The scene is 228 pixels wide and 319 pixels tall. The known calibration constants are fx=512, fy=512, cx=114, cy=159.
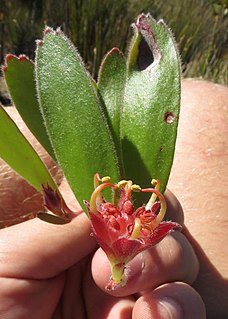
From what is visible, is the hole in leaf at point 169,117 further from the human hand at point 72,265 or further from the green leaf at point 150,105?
the human hand at point 72,265

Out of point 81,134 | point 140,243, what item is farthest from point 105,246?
point 81,134

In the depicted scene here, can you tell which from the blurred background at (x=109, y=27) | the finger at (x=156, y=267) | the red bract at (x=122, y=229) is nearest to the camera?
the red bract at (x=122, y=229)

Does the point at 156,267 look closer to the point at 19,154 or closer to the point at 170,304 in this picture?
the point at 170,304

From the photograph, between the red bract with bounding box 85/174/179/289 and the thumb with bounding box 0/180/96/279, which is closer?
the red bract with bounding box 85/174/179/289

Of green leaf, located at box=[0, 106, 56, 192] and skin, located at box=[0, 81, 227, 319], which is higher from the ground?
green leaf, located at box=[0, 106, 56, 192]

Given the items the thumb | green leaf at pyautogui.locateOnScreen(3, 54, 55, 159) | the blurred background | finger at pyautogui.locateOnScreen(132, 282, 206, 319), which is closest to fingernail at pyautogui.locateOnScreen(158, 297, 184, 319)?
finger at pyautogui.locateOnScreen(132, 282, 206, 319)

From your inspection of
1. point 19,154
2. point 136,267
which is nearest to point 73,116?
point 19,154

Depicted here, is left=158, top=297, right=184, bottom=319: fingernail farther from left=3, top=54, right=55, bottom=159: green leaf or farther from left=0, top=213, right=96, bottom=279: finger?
left=3, top=54, right=55, bottom=159: green leaf

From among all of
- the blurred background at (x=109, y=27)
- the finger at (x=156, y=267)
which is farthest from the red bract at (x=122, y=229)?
the blurred background at (x=109, y=27)
